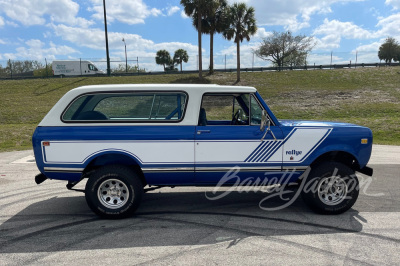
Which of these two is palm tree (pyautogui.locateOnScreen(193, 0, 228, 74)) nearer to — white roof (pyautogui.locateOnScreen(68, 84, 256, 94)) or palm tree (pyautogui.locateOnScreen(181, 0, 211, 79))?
palm tree (pyautogui.locateOnScreen(181, 0, 211, 79))

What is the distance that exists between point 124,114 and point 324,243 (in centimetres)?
338

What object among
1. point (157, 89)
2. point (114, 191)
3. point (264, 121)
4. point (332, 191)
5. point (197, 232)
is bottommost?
point (197, 232)

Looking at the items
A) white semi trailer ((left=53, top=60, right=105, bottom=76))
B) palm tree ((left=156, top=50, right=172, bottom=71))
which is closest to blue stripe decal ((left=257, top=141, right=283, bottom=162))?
white semi trailer ((left=53, top=60, right=105, bottom=76))

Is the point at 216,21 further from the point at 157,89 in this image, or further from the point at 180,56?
the point at 180,56

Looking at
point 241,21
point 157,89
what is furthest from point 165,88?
point 241,21

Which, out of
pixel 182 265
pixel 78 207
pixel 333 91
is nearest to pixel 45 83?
pixel 333 91

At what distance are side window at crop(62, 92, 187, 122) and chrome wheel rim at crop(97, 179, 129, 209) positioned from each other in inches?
37.2

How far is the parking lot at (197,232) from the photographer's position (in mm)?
3602

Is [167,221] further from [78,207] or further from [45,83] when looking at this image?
[45,83]

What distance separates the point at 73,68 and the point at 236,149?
150ft

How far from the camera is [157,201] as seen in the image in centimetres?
556

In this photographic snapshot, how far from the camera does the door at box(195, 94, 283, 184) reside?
4605 mm

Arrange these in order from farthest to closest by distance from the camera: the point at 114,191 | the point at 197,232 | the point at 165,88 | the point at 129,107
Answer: the point at 129,107 → the point at 165,88 → the point at 114,191 → the point at 197,232

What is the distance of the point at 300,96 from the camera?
25.8 m
